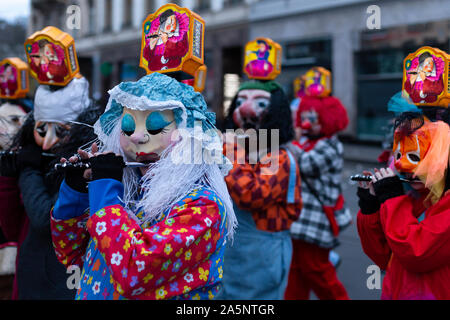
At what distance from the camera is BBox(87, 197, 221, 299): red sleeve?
1431 mm

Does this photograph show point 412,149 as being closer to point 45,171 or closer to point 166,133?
point 166,133

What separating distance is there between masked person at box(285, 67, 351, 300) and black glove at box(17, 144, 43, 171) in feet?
5.52

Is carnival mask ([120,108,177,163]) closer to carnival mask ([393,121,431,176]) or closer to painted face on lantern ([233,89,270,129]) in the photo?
carnival mask ([393,121,431,176])

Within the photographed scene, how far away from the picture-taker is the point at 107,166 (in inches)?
61.4

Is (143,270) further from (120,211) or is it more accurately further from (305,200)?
(305,200)

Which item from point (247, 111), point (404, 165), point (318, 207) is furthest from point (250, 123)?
point (404, 165)

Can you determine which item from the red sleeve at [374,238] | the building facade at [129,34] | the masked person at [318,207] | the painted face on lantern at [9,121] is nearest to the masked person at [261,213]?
the masked person at [318,207]

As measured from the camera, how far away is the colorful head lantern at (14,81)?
3.35 meters

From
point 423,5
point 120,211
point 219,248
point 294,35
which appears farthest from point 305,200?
point 294,35

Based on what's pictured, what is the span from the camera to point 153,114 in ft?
5.40

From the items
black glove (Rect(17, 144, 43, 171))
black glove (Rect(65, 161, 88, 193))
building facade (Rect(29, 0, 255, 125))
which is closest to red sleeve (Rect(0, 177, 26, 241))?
black glove (Rect(17, 144, 43, 171))

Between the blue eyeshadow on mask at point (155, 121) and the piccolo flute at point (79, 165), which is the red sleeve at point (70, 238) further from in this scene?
the blue eyeshadow on mask at point (155, 121)

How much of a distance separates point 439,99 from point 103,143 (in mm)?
1455

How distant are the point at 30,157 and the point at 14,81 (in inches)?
44.5
